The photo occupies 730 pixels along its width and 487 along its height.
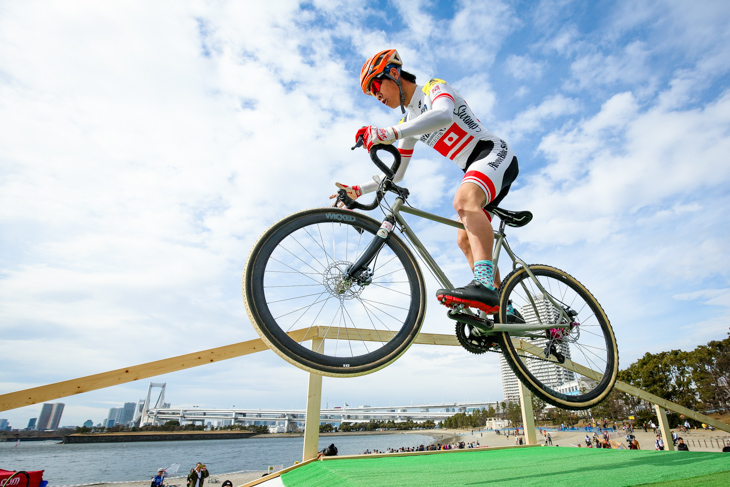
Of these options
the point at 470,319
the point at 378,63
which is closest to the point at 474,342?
the point at 470,319

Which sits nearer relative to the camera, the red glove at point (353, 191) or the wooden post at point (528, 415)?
the red glove at point (353, 191)

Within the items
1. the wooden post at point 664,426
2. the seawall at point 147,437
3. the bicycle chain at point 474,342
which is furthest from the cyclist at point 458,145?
the seawall at point 147,437

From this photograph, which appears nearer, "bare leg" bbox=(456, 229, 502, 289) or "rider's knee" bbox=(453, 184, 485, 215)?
"rider's knee" bbox=(453, 184, 485, 215)

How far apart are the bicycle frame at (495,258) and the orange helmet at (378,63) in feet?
3.45

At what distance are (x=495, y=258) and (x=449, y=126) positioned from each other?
1278 mm

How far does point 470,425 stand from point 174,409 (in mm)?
99286

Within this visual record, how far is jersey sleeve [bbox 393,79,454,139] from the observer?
7.96 feet

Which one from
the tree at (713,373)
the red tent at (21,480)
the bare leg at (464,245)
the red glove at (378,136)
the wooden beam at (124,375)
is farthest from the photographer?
the tree at (713,373)

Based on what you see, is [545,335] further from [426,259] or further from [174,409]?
[174,409]

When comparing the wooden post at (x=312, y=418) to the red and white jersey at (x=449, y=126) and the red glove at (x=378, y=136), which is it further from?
the red glove at (x=378, y=136)

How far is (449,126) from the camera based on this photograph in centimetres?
283

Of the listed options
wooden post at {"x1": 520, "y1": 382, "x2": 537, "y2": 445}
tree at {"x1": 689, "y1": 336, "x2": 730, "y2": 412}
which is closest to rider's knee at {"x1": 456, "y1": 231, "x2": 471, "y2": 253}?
wooden post at {"x1": 520, "y1": 382, "x2": 537, "y2": 445}

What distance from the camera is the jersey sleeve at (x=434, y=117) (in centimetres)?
243

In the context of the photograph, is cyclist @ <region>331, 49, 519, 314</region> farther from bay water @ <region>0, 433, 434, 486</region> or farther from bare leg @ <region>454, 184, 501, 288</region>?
bay water @ <region>0, 433, 434, 486</region>
